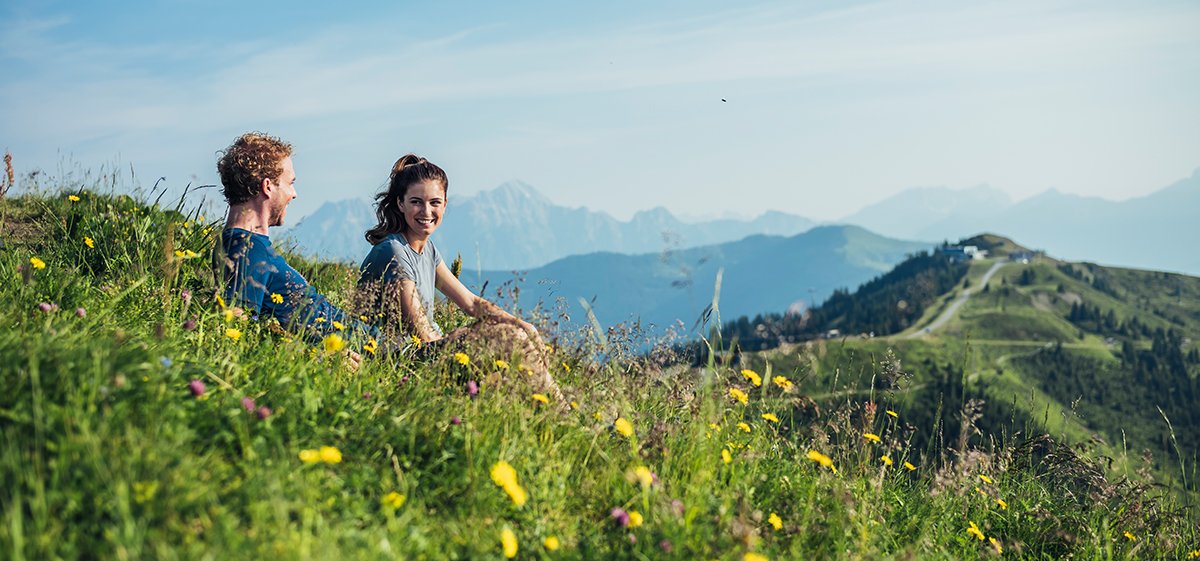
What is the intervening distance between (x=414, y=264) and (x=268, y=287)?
1.07 m

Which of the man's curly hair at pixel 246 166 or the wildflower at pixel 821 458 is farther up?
the man's curly hair at pixel 246 166

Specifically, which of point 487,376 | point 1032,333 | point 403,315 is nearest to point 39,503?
point 487,376

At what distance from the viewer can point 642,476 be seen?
139 inches

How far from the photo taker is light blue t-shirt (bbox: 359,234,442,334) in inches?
234

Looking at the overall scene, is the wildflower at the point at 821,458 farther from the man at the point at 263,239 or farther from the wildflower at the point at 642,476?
the man at the point at 263,239

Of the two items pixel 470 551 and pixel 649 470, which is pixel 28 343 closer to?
pixel 470 551

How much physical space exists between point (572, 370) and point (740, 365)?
1157 millimetres

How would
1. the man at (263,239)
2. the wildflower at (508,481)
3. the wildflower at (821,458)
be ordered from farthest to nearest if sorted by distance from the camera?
1. the man at (263,239)
2. the wildflower at (821,458)
3. the wildflower at (508,481)

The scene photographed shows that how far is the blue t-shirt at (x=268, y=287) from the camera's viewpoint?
535cm

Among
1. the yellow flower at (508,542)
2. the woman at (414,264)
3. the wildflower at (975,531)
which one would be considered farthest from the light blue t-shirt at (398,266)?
the wildflower at (975,531)

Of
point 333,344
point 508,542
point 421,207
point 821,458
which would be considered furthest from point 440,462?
point 421,207

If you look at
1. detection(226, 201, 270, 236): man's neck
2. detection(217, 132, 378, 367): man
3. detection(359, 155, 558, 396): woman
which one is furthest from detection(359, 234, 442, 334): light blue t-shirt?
detection(226, 201, 270, 236): man's neck

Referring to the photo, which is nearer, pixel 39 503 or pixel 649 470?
pixel 39 503

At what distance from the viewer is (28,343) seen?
3258 mm
